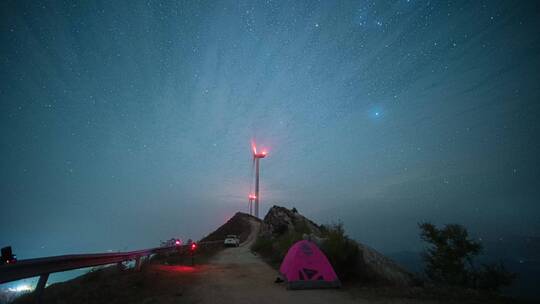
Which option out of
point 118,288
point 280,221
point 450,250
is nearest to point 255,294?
point 118,288

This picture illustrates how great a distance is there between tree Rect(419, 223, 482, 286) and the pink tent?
57.4 feet

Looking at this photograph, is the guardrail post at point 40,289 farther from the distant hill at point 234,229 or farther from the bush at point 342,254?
the distant hill at point 234,229

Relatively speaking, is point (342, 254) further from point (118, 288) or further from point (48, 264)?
point (48, 264)

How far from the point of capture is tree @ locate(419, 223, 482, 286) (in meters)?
21.9

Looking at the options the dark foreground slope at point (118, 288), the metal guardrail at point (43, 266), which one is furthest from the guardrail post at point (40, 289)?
the dark foreground slope at point (118, 288)

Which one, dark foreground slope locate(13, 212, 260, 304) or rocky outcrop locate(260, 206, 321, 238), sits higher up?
rocky outcrop locate(260, 206, 321, 238)

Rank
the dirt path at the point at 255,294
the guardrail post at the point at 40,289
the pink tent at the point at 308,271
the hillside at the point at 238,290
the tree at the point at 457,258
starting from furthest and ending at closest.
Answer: the tree at the point at 457,258 → the pink tent at the point at 308,271 → the dirt path at the point at 255,294 → the hillside at the point at 238,290 → the guardrail post at the point at 40,289

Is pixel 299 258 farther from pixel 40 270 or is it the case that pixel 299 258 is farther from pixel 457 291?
pixel 40 270

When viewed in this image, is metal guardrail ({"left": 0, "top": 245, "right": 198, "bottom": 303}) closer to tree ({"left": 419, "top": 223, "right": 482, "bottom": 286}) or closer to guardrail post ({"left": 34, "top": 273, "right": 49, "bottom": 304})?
guardrail post ({"left": 34, "top": 273, "right": 49, "bottom": 304})

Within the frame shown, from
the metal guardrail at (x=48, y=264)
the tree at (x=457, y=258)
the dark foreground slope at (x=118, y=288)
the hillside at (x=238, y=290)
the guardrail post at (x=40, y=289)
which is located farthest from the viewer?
the tree at (x=457, y=258)

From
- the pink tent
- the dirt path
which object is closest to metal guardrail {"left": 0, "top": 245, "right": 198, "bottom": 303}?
the dirt path

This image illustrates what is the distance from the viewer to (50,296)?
22.9ft

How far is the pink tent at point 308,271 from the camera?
938 centimetres

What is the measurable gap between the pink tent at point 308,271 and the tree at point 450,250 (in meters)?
17.5
